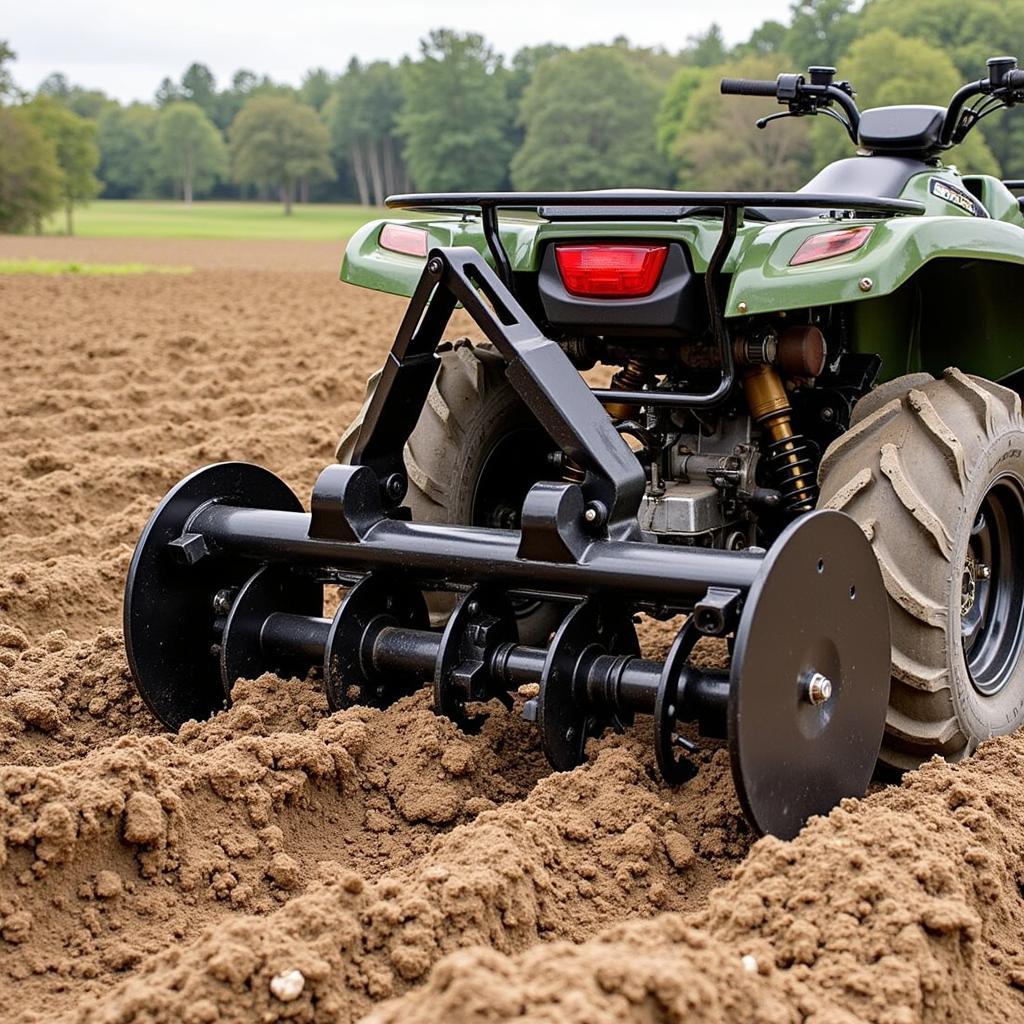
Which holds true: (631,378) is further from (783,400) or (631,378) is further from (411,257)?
(411,257)

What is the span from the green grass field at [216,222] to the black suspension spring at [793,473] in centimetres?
5070

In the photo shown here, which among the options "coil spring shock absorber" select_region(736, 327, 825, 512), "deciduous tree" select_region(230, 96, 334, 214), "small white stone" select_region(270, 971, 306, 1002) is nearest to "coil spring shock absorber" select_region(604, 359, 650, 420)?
"coil spring shock absorber" select_region(736, 327, 825, 512)

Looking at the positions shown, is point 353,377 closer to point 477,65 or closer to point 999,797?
point 999,797

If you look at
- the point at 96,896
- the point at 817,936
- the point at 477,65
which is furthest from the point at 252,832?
the point at 477,65

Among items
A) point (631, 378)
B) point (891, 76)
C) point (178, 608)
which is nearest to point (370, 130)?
point (891, 76)

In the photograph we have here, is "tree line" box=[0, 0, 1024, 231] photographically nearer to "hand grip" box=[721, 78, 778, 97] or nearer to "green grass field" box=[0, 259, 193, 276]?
"green grass field" box=[0, 259, 193, 276]

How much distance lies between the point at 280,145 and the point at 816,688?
11204 centimetres

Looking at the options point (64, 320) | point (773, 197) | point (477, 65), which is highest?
point (477, 65)

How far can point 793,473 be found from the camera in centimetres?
384

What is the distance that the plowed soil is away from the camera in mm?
2352

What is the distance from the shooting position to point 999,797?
10.9 ft

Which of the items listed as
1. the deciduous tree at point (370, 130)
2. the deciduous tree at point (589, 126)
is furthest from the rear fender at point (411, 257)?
the deciduous tree at point (370, 130)

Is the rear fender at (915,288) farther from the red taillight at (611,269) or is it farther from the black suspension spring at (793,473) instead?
the black suspension spring at (793,473)

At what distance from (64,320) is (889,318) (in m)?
12.7
